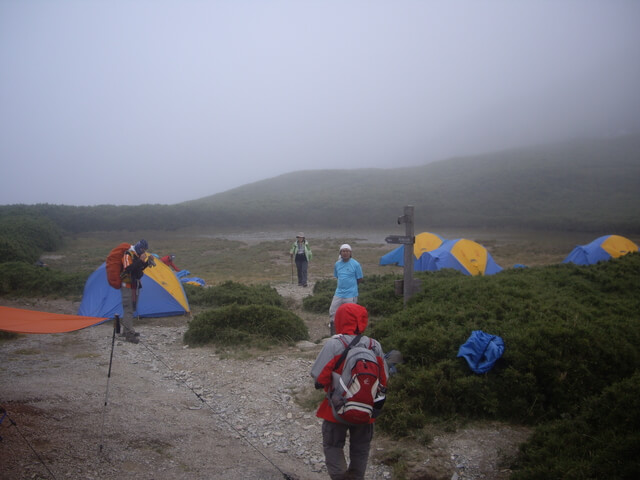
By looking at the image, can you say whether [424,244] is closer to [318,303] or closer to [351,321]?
[318,303]

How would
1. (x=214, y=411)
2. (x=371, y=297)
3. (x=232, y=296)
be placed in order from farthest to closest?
(x=232, y=296) → (x=371, y=297) → (x=214, y=411)

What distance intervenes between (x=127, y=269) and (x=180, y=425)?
14.7ft

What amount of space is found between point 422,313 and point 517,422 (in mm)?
2713

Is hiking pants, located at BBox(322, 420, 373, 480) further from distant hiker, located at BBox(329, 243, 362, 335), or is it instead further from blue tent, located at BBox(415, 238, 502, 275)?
blue tent, located at BBox(415, 238, 502, 275)

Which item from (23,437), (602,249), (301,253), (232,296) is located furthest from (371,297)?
(602,249)

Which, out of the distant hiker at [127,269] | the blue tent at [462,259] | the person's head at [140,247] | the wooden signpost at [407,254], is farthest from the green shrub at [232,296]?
the blue tent at [462,259]

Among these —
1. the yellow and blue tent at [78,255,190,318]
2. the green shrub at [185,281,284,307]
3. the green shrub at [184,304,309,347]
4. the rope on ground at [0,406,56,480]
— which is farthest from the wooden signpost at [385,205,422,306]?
the rope on ground at [0,406,56,480]

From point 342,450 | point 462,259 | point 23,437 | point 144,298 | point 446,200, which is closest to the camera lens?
point 342,450

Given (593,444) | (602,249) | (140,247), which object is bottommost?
(593,444)

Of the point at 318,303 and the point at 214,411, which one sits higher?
the point at 318,303

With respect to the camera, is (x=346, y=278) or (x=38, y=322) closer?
(x=38, y=322)

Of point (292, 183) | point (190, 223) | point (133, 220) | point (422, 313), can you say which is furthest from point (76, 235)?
point (292, 183)

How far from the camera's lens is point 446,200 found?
6644 cm

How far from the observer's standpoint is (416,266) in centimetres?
1886
